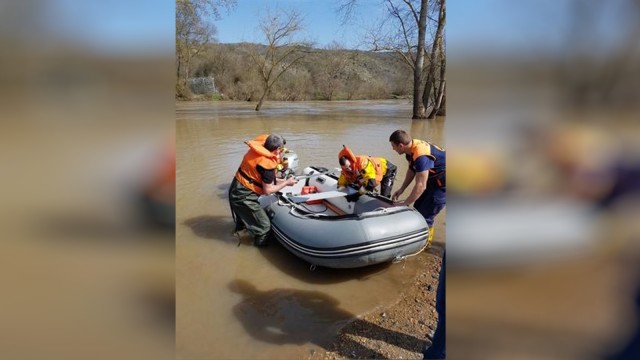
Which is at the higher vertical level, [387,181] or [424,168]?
[424,168]

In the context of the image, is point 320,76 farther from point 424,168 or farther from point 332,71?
point 424,168

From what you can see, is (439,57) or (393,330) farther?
(393,330)

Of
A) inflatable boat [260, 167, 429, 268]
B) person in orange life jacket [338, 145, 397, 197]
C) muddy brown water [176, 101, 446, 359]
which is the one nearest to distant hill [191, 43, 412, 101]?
muddy brown water [176, 101, 446, 359]

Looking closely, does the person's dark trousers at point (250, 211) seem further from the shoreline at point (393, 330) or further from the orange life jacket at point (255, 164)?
the shoreline at point (393, 330)

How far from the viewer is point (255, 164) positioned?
3357 mm

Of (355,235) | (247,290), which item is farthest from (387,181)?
(247,290)

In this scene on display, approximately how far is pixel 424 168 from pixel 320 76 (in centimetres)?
1464

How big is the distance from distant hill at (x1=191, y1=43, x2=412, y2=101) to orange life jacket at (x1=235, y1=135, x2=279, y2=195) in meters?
10.0

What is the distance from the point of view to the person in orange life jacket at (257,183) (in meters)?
3.29

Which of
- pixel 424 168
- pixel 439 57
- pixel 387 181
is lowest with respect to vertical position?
pixel 387 181
